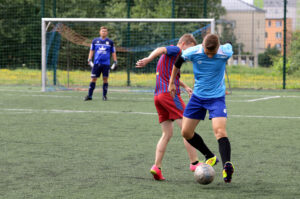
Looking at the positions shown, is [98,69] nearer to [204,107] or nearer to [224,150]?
[204,107]

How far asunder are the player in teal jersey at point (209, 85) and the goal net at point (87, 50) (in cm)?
1233

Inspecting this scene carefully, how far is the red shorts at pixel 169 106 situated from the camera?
5.56 meters

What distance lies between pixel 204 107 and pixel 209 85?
22 cm

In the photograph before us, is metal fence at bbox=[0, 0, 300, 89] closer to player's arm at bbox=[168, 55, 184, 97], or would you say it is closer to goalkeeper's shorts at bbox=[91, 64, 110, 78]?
goalkeeper's shorts at bbox=[91, 64, 110, 78]

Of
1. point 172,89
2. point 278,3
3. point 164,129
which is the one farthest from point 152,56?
point 278,3

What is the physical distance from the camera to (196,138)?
5.48 meters

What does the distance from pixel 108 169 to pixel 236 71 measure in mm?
15698

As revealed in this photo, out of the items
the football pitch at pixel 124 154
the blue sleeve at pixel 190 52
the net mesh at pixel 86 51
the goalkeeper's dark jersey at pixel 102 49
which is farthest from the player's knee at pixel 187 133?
the net mesh at pixel 86 51

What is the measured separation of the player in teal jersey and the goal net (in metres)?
12.3

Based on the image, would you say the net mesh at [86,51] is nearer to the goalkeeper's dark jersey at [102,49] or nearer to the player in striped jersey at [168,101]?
the goalkeeper's dark jersey at [102,49]

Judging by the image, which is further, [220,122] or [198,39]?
[198,39]

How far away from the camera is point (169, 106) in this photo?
5559 millimetres

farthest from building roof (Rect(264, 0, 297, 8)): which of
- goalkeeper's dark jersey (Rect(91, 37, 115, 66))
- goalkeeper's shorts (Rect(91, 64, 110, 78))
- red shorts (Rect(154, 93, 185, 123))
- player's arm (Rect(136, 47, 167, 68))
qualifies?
player's arm (Rect(136, 47, 167, 68))

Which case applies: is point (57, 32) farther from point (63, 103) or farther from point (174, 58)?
point (174, 58)
